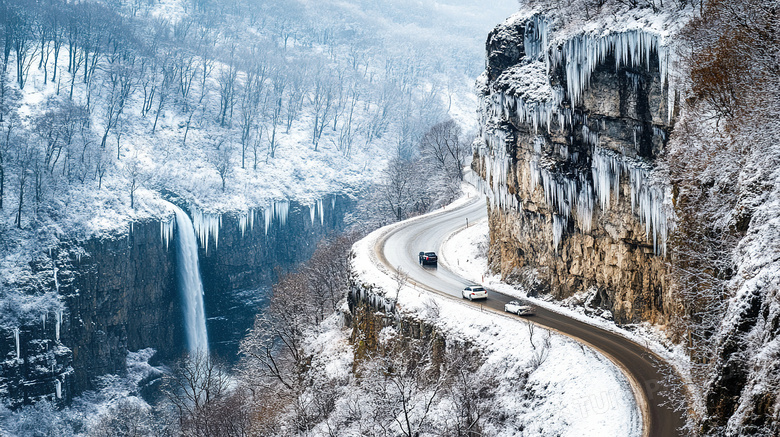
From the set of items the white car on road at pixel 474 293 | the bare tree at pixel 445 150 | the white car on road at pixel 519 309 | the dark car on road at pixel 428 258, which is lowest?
the dark car on road at pixel 428 258

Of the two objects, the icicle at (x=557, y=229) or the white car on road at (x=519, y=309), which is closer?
the white car on road at (x=519, y=309)

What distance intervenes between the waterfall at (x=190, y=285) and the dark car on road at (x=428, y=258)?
31.6 meters

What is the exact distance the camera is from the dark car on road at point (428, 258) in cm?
3497

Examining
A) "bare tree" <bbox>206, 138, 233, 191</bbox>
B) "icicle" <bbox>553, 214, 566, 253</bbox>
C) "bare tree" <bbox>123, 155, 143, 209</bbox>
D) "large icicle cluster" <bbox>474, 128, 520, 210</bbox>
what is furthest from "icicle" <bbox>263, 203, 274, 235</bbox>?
"icicle" <bbox>553, 214, 566, 253</bbox>

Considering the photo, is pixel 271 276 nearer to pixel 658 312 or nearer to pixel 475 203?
pixel 475 203

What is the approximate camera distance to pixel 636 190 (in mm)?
22266

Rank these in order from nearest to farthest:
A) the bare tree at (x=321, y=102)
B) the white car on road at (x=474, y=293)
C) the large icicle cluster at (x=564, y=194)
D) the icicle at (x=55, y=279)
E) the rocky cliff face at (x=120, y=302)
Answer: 1. the large icicle cluster at (x=564, y=194)
2. the white car on road at (x=474, y=293)
3. the rocky cliff face at (x=120, y=302)
4. the icicle at (x=55, y=279)
5. the bare tree at (x=321, y=102)

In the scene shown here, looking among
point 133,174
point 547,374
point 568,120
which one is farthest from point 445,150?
point 547,374

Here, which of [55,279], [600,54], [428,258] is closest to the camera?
[600,54]

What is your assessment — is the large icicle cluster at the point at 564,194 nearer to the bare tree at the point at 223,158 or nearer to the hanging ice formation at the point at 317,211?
the bare tree at the point at 223,158

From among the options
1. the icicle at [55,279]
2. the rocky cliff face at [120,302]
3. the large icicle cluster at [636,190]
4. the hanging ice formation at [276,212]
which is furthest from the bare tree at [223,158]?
the large icicle cluster at [636,190]

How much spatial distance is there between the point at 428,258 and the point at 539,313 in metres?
10.8

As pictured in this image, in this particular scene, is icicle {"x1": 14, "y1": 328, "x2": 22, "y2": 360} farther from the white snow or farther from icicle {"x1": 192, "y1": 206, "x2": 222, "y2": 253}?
the white snow

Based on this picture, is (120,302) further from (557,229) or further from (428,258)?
(557,229)
